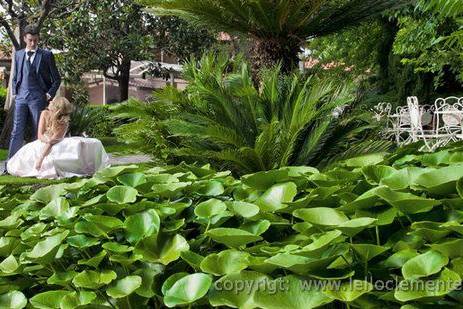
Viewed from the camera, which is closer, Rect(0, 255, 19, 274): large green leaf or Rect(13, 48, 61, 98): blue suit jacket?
Rect(0, 255, 19, 274): large green leaf

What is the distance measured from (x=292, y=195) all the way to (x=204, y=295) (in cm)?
41

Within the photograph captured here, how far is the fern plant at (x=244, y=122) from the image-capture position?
5.64 metres

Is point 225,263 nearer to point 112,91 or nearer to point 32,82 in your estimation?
point 32,82

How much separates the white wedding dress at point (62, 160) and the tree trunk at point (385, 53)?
1199cm

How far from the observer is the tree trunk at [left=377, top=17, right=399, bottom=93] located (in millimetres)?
18891

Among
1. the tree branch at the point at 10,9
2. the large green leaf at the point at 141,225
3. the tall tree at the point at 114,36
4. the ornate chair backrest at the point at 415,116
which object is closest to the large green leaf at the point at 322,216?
the large green leaf at the point at 141,225

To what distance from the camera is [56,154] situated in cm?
852

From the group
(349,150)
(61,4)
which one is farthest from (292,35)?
(61,4)

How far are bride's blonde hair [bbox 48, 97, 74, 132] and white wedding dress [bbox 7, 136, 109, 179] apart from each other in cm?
23

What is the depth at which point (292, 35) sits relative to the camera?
8062mm

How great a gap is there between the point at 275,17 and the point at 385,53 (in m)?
12.8

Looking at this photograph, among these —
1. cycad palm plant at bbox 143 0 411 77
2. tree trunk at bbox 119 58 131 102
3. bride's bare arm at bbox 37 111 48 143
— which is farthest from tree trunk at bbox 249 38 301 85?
tree trunk at bbox 119 58 131 102

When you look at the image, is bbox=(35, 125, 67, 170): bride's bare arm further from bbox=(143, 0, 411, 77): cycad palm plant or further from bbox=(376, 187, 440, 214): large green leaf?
bbox=(376, 187, 440, 214): large green leaf

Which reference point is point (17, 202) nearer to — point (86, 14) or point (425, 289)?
point (425, 289)
